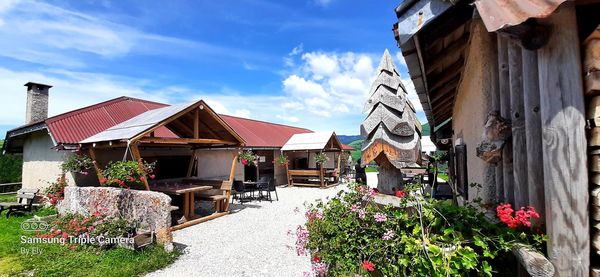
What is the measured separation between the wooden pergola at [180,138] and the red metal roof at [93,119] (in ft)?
5.76

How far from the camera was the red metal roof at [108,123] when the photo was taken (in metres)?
10.1

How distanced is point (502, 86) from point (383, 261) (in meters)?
1.78

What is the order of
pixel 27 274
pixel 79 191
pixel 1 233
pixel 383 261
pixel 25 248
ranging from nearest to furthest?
pixel 383 261, pixel 27 274, pixel 25 248, pixel 1 233, pixel 79 191

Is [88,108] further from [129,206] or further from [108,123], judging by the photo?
[129,206]

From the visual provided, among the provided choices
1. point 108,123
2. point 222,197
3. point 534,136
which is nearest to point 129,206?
point 222,197

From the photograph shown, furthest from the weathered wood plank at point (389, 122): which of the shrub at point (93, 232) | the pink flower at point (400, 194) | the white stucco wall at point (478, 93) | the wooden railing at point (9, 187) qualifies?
the wooden railing at point (9, 187)

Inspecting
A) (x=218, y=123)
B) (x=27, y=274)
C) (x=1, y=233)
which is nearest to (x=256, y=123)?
(x=218, y=123)

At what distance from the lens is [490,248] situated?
209 cm

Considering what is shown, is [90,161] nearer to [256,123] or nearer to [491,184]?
[491,184]

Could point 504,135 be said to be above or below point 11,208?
above

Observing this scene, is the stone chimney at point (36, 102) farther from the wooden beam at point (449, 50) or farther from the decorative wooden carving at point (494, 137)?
the decorative wooden carving at point (494, 137)

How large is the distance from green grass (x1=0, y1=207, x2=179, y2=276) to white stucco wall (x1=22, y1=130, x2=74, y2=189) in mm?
4228

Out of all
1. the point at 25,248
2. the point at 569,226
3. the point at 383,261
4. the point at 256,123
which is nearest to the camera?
the point at 569,226

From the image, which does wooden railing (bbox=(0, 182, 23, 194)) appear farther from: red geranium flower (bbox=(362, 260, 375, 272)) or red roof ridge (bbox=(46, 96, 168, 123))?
red geranium flower (bbox=(362, 260, 375, 272))
